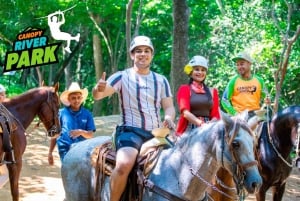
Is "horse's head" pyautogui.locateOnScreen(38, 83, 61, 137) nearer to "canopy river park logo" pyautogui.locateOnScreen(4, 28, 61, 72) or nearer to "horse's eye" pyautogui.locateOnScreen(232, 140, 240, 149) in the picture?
"canopy river park logo" pyautogui.locateOnScreen(4, 28, 61, 72)

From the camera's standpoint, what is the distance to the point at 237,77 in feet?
23.1

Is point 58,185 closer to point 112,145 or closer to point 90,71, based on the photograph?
point 112,145

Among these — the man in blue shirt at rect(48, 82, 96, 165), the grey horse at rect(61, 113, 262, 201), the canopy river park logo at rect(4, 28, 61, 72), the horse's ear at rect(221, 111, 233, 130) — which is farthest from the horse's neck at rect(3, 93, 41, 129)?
the horse's ear at rect(221, 111, 233, 130)

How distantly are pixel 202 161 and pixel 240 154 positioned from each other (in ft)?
1.50

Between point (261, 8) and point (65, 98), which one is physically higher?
point (261, 8)

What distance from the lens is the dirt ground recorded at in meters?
9.19

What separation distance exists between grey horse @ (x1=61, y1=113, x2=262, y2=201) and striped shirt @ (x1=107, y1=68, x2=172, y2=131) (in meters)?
0.44

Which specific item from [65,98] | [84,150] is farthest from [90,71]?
[84,150]

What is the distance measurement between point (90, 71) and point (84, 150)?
27.2 m

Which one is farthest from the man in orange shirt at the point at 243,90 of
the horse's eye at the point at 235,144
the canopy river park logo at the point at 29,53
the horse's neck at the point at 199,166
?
the canopy river park logo at the point at 29,53

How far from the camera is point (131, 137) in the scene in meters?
4.57

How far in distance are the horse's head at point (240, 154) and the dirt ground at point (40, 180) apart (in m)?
5.88

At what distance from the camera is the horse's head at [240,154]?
3.62 meters

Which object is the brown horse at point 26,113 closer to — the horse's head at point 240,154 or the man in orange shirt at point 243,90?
the man in orange shirt at point 243,90
